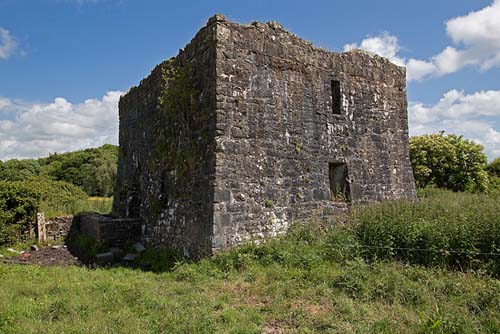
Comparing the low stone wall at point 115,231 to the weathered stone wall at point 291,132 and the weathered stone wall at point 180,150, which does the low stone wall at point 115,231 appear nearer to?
the weathered stone wall at point 180,150

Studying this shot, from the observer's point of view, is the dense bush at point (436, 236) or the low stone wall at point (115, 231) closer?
the dense bush at point (436, 236)

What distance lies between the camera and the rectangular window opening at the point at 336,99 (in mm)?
11633

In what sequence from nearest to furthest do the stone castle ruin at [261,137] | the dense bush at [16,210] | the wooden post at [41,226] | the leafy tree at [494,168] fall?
the stone castle ruin at [261,137], the dense bush at [16,210], the wooden post at [41,226], the leafy tree at [494,168]

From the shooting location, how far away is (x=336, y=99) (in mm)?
11742

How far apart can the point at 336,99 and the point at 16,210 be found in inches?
457

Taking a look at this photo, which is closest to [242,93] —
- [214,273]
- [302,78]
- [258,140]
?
[258,140]

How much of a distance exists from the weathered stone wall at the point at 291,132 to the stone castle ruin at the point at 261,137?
3 cm

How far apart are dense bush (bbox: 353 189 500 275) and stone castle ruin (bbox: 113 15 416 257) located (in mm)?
2331

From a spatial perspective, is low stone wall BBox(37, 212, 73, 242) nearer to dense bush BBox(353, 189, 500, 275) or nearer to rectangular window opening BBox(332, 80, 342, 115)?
rectangular window opening BBox(332, 80, 342, 115)

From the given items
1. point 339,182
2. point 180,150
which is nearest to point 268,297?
point 180,150

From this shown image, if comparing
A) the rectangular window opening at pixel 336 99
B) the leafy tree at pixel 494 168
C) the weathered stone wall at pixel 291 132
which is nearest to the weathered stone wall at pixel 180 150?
the weathered stone wall at pixel 291 132

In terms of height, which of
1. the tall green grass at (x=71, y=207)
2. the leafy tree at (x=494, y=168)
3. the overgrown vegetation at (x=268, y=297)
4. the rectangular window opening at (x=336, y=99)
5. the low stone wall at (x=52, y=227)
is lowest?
the overgrown vegetation at (x=268, y=297)

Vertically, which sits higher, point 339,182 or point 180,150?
point 180,150

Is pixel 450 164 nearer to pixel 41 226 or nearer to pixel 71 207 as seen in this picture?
pixel 71 207
